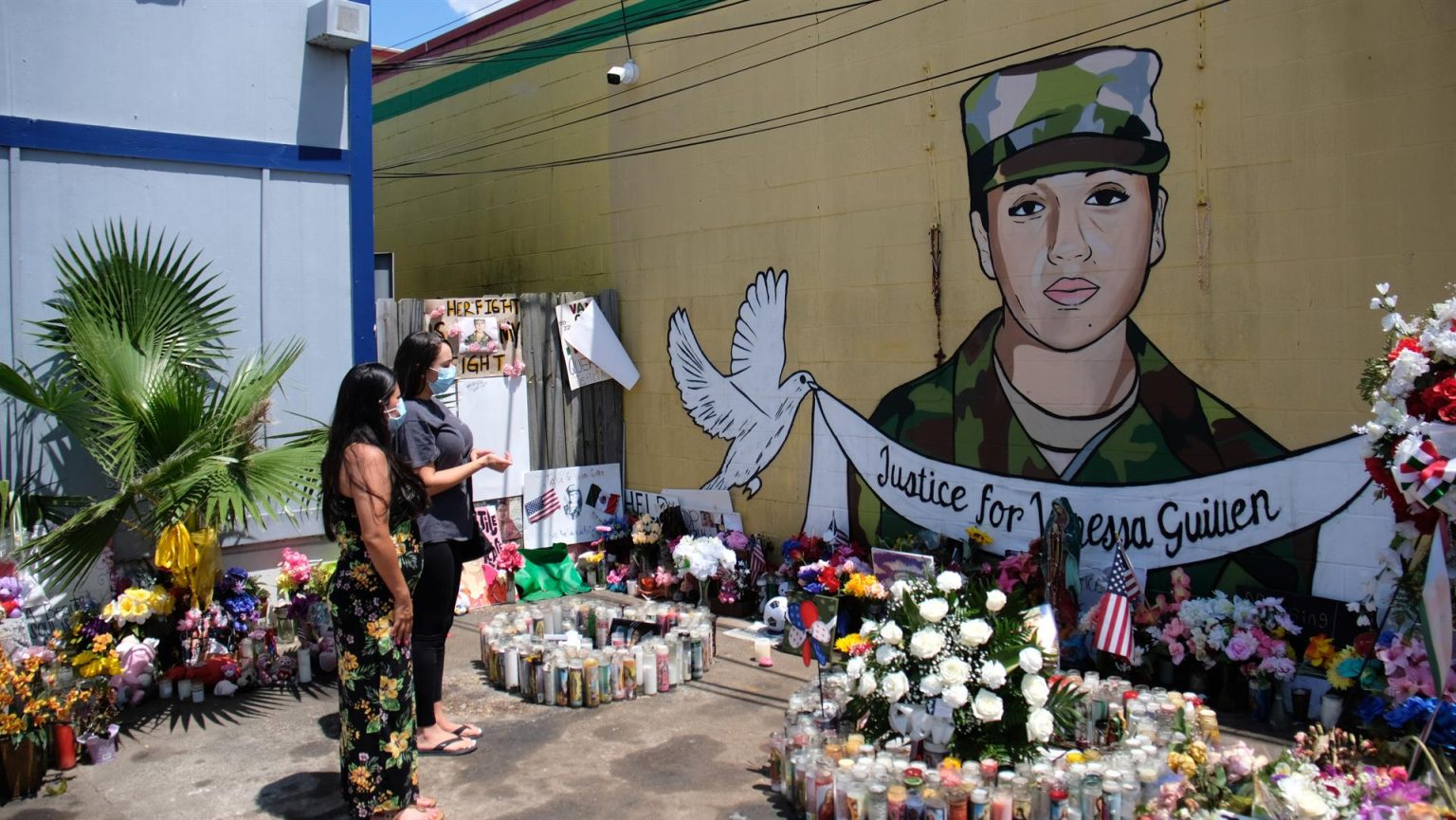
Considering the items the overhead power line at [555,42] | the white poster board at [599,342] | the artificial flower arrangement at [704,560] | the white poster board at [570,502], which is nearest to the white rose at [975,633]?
the artificial flower arrangement at [704,560]

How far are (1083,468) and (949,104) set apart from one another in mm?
2411

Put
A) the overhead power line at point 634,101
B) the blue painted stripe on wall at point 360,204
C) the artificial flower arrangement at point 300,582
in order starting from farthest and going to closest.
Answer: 1. the overhead power line at point 634,101
2. the blue painted stripe on wall at point 360,204
3. the artificial flower arrangement at point 300,582

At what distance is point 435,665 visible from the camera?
5070 mm

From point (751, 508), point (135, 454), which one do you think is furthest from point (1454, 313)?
point (135, 454)

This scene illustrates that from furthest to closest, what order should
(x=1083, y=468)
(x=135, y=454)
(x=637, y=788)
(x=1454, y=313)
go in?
(x=1083, y=468)
(x=135, y=454)
(x=637, y=788)
(x=1454, y=313)

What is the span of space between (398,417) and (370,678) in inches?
41.2

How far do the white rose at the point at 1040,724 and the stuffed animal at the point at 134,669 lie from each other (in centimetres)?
442

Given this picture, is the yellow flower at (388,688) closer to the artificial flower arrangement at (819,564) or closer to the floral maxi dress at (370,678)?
the floral maxi dress at (370,678)

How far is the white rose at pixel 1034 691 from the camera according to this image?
432cm

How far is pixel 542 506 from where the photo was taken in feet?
29.0

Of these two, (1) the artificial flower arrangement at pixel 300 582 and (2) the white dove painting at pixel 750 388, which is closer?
(1) the artificial flower arrangement at pixel 300 582

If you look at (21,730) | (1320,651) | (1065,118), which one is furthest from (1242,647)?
(21,730)

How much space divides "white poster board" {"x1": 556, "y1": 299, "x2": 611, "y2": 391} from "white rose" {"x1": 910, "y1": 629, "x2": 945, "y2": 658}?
5.11 metres

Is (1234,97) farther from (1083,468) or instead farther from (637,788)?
(637,788)
